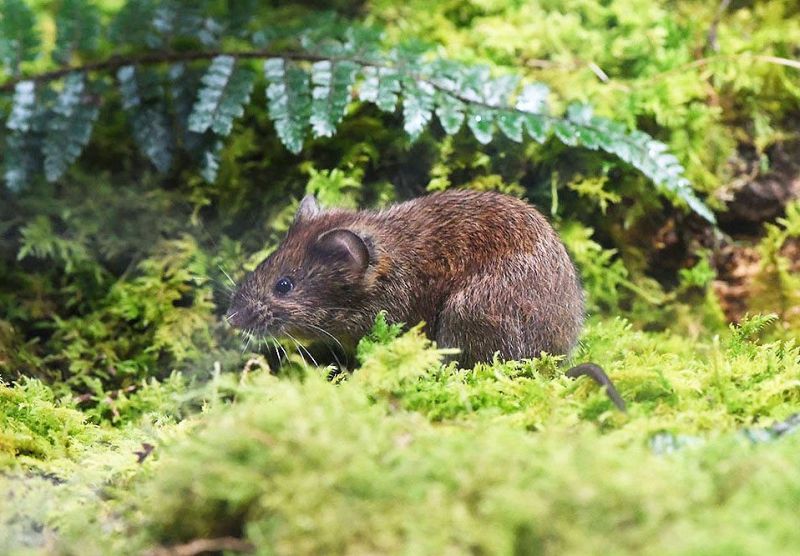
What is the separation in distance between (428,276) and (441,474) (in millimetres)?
2562

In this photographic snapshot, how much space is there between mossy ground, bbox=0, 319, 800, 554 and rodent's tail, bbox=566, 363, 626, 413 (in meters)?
0.05

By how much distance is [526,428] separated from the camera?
3350 mm

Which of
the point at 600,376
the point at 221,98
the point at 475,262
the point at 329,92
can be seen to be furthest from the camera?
the point at 221,98

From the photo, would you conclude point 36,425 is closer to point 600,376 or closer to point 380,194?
point 600,376

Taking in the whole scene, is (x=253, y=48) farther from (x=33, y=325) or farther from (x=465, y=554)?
(x=465, y=554)

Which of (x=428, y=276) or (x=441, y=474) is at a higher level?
(x=441, y=474)

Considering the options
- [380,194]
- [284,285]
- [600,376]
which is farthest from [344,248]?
[600,376]

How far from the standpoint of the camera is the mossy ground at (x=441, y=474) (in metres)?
2.37

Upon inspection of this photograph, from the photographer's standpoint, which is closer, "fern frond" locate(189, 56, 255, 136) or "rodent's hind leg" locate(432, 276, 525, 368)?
"rodent's hind leg" locate(432, 276, 525, 368)

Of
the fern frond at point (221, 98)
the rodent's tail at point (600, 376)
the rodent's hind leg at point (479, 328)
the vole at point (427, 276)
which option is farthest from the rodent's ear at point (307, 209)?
the rodent's tail at point (600, 376)

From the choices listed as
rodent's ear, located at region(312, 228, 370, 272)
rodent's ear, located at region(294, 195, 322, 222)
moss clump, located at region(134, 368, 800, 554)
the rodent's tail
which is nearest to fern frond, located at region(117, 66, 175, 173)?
rodent's ear, located at region(294, 195, 322, 222)

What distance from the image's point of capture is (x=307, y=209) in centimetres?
542

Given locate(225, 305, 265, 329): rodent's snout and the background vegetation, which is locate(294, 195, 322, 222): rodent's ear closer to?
the background vegetation

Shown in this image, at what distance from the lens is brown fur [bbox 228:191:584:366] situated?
469 cm
